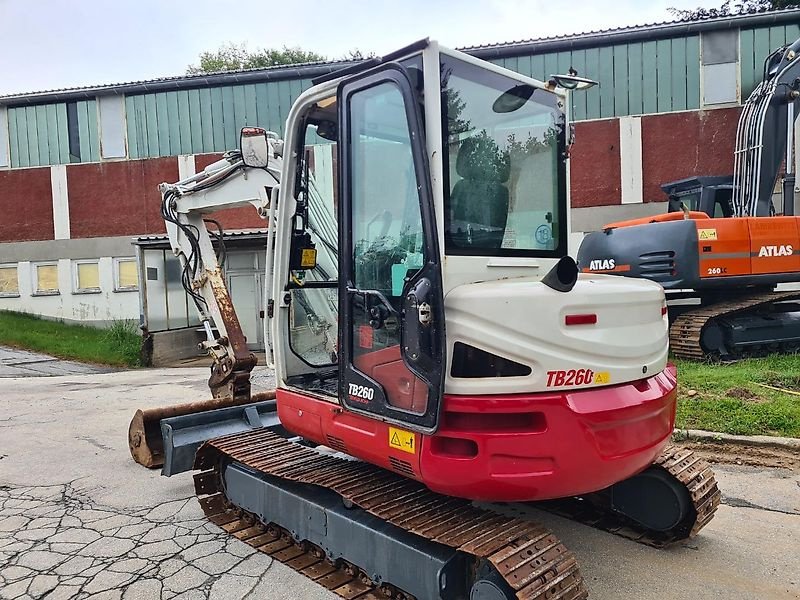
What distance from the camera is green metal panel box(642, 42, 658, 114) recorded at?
52.0 ft

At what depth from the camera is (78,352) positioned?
1533cm

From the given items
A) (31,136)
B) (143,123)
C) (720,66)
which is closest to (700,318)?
(720,66)

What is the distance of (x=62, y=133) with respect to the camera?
19.5m

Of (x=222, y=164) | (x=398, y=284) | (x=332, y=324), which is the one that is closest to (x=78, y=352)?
(x=222, y=164)

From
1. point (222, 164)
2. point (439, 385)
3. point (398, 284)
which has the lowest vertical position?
point (439, 385)

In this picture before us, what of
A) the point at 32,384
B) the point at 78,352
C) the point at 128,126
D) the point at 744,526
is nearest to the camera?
the point at 744,526

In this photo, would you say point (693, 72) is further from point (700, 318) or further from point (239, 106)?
point (239, 106)

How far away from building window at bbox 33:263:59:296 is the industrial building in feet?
0.14

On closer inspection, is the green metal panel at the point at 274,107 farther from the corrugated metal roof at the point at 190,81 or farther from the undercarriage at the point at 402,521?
the undercarriage at the point at 402,521

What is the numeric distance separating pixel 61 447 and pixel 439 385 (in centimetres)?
585

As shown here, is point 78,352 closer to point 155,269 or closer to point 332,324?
point 155,269

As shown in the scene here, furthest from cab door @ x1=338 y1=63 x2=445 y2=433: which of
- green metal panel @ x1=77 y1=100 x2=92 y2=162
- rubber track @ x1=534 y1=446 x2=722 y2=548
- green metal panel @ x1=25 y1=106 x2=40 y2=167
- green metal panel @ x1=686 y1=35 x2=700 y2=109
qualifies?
green metal panel @ x1=25 y1=106 x2=40 y2=167

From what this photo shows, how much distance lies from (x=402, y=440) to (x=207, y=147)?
17.3 metres

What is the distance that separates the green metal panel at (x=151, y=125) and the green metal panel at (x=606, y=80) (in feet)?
41.0
